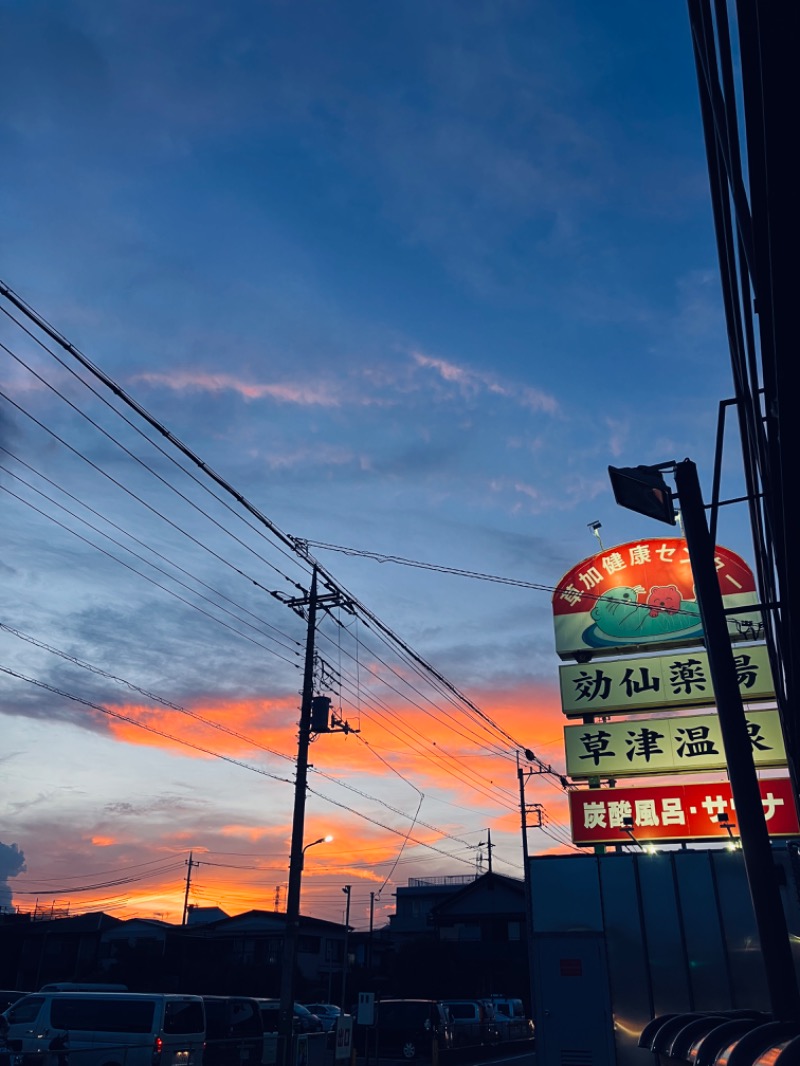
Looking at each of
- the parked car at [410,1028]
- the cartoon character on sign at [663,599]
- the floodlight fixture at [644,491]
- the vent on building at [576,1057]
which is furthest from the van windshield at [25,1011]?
the cartoon character on sign at [663,599]

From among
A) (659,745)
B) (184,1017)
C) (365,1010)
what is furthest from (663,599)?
(184,1017)

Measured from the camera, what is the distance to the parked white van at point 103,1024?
18141 millimetres

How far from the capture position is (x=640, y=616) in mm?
23594

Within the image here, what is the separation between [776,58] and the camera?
8.64 ft

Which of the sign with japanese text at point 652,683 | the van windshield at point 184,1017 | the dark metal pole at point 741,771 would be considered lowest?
the van windshield at point 184,1017

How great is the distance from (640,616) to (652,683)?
213 cm

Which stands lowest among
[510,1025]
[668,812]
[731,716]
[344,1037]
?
[510,1025]

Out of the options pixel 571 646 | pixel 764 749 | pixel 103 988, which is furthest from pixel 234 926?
pixel 764 749

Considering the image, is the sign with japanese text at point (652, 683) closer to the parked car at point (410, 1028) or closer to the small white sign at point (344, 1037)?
the small white sign at point (344, 1037)

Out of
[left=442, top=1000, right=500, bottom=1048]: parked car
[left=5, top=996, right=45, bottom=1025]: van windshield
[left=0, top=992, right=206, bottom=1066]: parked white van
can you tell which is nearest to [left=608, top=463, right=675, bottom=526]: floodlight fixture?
[left=0, top=992, right=206, bottom=1066]: parked white van

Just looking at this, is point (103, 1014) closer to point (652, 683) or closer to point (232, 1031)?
point (232, 1031)

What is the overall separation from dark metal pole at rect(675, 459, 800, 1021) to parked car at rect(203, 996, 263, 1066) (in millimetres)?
15582

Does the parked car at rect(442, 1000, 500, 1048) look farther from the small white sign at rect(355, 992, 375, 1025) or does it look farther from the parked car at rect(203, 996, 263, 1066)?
the parked car at rect(203, 996, 263, 1066)

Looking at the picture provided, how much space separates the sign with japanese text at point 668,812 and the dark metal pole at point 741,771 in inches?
522
